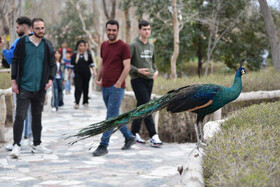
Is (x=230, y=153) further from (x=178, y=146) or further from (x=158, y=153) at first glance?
(x=178, y=146)

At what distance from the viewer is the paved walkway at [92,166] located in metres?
4.64

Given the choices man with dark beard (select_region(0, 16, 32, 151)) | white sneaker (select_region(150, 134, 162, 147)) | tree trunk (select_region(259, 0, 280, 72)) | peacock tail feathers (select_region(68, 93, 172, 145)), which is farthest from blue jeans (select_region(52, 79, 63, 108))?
peacock tail feathers (select_region(68, 93, 172, 145))

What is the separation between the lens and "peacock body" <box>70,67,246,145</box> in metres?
4.46

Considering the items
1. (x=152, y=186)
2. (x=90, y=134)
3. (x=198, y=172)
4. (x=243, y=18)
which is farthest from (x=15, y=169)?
(x=243, y=18)

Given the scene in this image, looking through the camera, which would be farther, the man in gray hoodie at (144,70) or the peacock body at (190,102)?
the man in gray hoodie at (144,70)

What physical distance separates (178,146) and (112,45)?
2.19 meters

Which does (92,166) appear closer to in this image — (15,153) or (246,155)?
(15,153)

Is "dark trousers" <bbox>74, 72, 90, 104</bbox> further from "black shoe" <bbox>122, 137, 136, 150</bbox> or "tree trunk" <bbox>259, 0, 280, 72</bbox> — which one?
"black shoe" <bbox>122, 137, 136, 150</bbox>

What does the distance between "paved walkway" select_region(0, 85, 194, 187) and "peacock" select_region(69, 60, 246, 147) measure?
53 cm

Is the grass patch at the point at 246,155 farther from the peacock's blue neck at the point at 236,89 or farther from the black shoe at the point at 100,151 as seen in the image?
the black shoe at the point at 100,151

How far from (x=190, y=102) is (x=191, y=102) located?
0.5 inches

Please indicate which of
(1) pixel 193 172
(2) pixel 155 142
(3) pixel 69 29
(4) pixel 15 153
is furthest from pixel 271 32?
(3) pixel 69 29

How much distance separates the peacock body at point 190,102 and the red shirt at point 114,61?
147 centimetres

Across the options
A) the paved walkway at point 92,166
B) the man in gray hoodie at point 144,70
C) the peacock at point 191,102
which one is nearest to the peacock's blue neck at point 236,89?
the peacock at point 191,102
